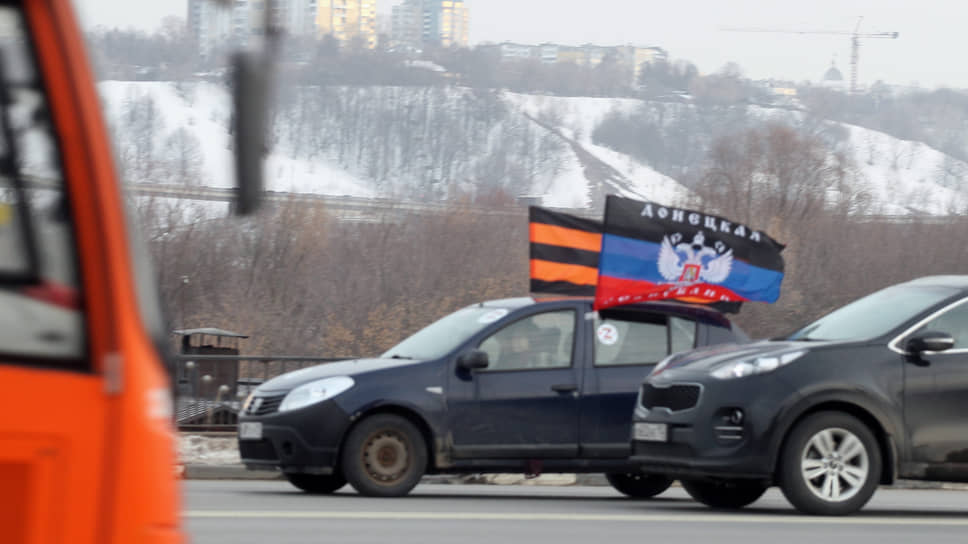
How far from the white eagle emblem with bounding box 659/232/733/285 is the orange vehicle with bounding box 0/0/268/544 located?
34.2ft

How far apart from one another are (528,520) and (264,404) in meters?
2.86

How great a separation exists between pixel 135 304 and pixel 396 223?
104m

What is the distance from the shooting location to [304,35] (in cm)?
397

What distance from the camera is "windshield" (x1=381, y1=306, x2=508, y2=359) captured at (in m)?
11.7

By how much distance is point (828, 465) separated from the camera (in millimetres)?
9781

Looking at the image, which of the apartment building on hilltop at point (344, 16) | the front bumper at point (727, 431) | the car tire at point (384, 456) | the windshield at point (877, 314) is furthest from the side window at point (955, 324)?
the apartment building on hilltop at point (344, 16)

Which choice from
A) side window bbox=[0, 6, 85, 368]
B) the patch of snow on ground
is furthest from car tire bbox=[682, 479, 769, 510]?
side window bbox=[0, 6, 85, 368]

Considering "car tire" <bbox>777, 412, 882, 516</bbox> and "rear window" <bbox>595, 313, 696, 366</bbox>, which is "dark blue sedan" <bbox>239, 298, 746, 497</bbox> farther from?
"car tire" <bbox>777, 412, 882, 516</bbox>

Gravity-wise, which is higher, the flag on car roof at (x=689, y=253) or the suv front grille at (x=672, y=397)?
the flag on car roof at (x=689, y=253)

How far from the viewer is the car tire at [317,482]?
1180 centimetres

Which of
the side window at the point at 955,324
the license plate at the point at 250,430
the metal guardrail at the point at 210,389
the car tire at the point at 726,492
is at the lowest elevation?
the metal guardrail at the point at 210,389

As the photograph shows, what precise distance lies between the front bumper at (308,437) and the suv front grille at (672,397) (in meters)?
2.20

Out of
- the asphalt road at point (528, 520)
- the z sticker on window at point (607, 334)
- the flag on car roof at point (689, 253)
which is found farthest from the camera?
the flag on car roof at point (689, 253)

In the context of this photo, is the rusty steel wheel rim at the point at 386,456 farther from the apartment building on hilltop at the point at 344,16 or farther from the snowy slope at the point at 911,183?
the snowy slope at the point at 911,183
